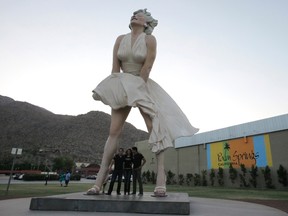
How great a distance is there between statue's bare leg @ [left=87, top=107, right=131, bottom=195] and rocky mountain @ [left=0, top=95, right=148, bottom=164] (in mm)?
107430

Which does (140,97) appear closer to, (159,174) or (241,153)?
(159,174)

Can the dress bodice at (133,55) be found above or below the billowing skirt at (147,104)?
above

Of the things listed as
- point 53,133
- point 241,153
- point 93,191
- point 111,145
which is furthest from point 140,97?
point 53,133

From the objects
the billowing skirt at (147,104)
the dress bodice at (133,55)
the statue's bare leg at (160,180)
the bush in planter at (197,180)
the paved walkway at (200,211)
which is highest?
the dress bodice at (133,55)

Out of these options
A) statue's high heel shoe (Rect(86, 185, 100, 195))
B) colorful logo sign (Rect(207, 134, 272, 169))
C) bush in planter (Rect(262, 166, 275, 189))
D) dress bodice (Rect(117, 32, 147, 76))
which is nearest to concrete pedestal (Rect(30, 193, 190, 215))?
statue's high heel shoe (Rect(86, 185, 100, 195))

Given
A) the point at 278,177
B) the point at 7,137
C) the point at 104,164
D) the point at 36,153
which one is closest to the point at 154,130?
the point at 104,164

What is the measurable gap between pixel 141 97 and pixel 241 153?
21.2m

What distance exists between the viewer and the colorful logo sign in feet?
75.1

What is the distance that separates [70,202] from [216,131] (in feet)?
82.6

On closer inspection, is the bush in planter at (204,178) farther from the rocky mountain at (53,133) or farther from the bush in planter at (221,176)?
the rocky mountain at (53,133)

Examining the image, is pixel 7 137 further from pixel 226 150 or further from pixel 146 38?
pixel 146 38

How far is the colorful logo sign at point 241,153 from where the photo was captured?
2289 cm

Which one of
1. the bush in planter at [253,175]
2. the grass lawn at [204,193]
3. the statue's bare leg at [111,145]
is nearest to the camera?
the statue's bare leg at [111,145]

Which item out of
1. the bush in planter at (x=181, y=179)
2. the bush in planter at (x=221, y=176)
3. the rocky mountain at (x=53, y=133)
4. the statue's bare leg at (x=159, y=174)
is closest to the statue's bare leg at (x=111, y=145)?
the statue's bare leg at (x=159, y=174)
